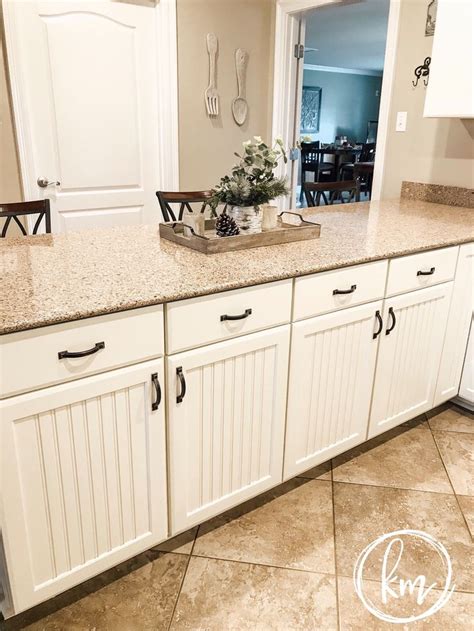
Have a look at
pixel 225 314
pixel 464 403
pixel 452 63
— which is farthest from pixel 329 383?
pixel 452 63

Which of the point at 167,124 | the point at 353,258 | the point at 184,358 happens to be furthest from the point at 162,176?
the point at 184,358

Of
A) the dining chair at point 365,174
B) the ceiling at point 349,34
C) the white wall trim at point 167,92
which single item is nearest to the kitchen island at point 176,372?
→ the white wall trim at point 167,92

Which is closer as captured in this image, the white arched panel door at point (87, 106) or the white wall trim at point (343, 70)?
the white arched panel door at point (87, 106)

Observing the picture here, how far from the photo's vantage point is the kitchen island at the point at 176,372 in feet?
3.98

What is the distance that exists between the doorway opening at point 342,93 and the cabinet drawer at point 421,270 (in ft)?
11.1

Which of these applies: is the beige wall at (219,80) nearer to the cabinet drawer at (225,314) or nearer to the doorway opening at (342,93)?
the doorway opening at (342,93)

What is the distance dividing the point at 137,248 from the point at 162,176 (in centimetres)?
189

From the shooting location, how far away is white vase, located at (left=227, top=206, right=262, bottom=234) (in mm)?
1832

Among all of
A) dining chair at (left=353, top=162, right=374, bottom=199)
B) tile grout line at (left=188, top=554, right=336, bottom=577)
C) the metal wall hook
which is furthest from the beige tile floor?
dining chair at (left=353, top=162, right=374, bottom=199)

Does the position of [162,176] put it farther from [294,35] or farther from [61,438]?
[61,438]

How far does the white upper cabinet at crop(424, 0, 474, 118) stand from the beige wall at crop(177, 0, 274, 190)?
160cm

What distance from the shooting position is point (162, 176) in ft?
11.5

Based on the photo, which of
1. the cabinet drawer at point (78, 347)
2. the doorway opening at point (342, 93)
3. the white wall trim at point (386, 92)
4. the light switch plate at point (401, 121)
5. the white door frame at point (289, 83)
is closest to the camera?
the cabinet drawer at point (78, 347)

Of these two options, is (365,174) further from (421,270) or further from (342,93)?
(421,270)
